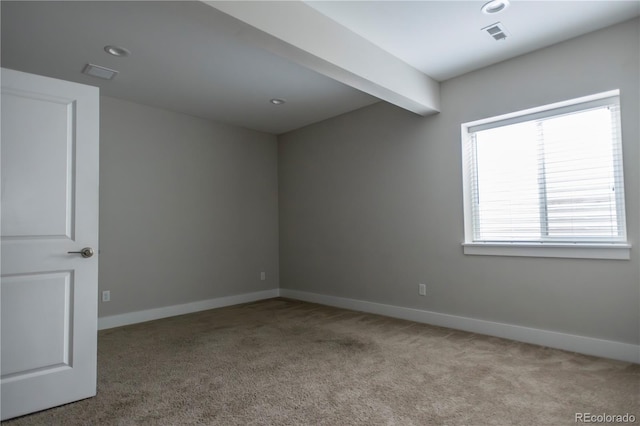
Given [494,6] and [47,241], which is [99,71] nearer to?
[47,241]

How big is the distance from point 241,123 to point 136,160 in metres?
1.53

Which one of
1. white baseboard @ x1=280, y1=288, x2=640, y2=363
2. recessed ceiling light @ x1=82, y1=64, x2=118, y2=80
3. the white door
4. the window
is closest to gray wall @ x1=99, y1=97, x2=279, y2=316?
recessed ceiling light @ x1=82, y1=64, x2=118, y2=80

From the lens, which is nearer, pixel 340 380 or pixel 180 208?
pixel 340 380

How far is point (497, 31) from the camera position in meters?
2.94

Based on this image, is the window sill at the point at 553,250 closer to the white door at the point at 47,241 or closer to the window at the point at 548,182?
the window at the point at 548,182

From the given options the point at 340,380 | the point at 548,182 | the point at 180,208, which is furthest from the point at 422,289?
the point at 180,208

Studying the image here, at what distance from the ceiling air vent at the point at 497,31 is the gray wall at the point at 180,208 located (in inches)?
140

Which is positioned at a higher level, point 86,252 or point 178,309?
point 86,252

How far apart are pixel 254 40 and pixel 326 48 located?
571 millimetres

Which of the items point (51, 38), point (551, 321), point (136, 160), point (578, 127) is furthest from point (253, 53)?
point (551, 321)

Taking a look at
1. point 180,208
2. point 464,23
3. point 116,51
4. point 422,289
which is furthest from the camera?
point 180,208

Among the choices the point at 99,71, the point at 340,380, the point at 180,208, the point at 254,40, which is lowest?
the point at 340,380

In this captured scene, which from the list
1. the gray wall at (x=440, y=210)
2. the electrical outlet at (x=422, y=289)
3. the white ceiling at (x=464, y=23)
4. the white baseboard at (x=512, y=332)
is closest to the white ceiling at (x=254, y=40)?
the white ceiling at (x=464, y=23)

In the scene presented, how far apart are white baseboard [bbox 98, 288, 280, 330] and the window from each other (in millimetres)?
3111
